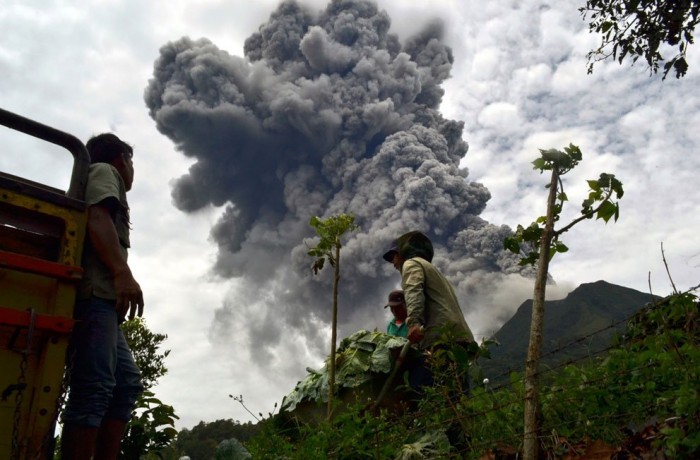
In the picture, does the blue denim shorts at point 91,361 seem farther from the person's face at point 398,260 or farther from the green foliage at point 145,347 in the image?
the green foliage at point 145,347

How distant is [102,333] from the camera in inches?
96.2

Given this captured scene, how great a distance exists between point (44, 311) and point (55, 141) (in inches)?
30.5

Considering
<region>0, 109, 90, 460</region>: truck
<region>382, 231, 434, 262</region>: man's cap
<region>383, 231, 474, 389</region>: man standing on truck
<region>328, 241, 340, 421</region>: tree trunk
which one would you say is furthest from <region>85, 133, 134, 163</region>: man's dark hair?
<region>382, 231, 434, 262</region>: man's cap

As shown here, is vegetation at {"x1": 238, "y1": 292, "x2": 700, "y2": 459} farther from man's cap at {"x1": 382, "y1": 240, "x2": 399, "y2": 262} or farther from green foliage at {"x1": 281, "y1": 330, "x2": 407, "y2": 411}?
man's cap at {"x1": 382, "y1": 240, "x2": 399, "y2": 262}

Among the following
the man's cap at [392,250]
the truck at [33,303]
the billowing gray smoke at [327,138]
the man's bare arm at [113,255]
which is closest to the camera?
the truck at [33,303]

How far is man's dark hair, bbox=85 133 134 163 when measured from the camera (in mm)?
3100

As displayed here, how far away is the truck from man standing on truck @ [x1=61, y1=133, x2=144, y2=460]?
156 millimetres

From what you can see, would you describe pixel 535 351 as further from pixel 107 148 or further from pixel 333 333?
pixel 107 148

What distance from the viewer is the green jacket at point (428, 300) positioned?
4410 mm

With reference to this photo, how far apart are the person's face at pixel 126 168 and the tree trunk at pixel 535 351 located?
7.25 ft

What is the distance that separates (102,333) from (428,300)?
276 cm

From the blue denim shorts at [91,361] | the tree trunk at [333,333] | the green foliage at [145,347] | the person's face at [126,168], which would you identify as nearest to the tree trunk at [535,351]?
the tree trunk at [333,333]

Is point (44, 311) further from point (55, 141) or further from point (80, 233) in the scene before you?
point (55, 141)

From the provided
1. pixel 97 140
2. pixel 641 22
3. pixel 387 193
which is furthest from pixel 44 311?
pixel 387 193
